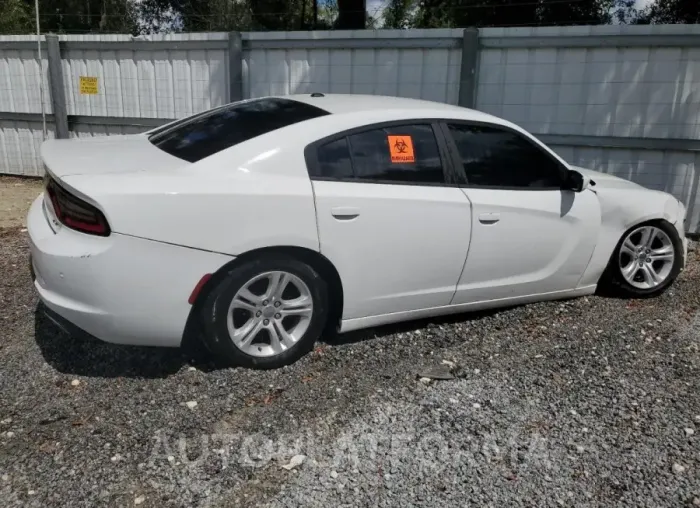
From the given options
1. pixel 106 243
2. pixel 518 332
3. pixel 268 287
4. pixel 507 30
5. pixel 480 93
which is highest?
pixel 507 30

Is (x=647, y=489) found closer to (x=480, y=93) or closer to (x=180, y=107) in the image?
(x=480, y=93)

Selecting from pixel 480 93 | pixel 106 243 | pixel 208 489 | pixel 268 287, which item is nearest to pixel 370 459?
pixel 208 489

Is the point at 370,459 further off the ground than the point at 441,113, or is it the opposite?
the point at 441,113

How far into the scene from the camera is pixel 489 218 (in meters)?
4.16

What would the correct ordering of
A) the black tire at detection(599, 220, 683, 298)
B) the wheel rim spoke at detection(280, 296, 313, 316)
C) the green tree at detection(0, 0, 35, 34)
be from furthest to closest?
the green tree at detection(0, 0, 35, 34), the black tire at detection(599, 220, 683, 298), the wheel rim spoke at detection(280, 296, 313, 316)

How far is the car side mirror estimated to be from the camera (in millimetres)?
4457

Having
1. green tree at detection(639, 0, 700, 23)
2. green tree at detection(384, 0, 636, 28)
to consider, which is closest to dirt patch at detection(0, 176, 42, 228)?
green tree at detection(384, 0, 636, 28)

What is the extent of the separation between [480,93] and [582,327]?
3845mm

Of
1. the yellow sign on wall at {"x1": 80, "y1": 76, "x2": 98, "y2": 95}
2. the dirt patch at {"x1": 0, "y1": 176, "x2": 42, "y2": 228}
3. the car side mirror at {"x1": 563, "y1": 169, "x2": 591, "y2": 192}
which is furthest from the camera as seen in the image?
the yellow sign on wall at {"x1": 80, "y1": 76, "x2": 98, "y2": 95}

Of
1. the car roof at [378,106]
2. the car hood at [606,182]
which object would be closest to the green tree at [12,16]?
the car roof at [378,106]

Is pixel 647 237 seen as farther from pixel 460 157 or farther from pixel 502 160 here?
pixel 460 157

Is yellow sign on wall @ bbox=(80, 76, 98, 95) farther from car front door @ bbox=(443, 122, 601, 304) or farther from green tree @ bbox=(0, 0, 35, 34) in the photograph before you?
green tree @ bbox=(0, 0, 35, 34)

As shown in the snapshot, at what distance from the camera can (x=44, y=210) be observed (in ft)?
12.3

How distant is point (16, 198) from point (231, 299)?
618 cm
